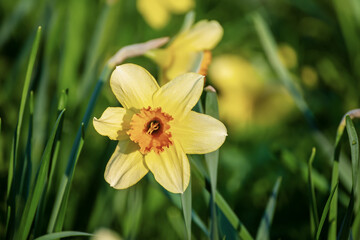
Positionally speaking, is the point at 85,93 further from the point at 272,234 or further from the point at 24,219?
the point at 272,234

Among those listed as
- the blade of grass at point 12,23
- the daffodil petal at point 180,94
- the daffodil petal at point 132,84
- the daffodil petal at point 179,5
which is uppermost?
the blade of grass at point 12,23

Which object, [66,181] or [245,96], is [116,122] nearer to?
[66,181]

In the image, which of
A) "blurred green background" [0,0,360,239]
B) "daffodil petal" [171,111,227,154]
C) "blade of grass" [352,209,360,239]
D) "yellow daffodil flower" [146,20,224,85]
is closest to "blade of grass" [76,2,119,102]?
"blurred green background" [0,0,360,239]

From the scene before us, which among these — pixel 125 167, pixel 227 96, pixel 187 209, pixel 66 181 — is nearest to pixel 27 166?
pixel 66 181

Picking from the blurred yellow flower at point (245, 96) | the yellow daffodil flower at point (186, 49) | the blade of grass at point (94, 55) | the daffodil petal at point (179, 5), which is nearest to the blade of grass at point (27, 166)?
the yellow daffodil flower at point (186, 49)

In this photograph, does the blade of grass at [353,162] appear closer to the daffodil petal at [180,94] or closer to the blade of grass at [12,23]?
the daffodil petal at [180,94]
